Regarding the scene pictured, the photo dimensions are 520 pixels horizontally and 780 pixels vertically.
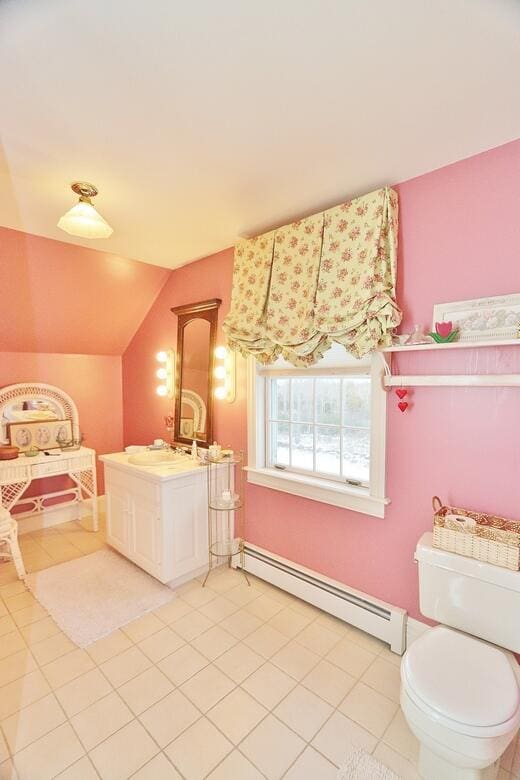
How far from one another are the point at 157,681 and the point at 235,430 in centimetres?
152

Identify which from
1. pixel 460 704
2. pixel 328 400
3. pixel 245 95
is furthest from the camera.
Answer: pixel 328 400

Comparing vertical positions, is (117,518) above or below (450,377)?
below

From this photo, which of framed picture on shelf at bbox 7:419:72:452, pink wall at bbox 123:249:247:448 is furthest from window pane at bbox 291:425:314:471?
framed picture on shelf at bbox 7:419:72:452

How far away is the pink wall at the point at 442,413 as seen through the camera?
1.58 m

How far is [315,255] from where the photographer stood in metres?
2.09

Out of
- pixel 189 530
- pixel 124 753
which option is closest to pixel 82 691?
pixel 124 753

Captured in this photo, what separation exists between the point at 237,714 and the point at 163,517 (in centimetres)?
115

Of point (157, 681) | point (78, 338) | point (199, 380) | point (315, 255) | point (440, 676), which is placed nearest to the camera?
point (440, 676)

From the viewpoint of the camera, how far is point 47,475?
3.14 m

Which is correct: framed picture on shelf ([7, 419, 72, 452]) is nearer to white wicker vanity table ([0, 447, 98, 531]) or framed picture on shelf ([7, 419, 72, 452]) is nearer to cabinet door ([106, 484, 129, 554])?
white wicker vanity table ([0, 447, 98, 531])

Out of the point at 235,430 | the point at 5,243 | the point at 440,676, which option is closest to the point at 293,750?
the point at 440,676

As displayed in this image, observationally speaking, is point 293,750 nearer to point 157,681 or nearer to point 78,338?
point 157,681

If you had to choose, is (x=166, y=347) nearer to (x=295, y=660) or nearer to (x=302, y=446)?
(x=302, y=446)

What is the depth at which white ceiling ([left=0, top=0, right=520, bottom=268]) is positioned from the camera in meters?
1.00
